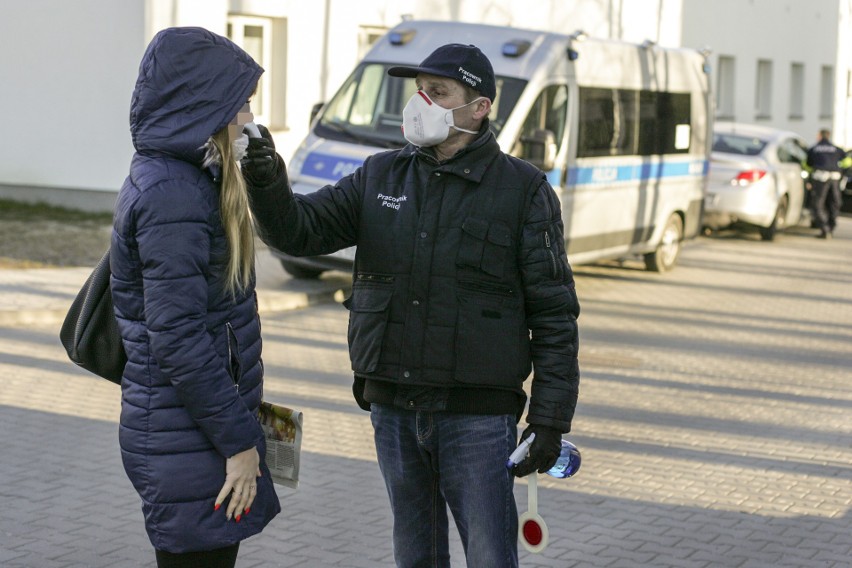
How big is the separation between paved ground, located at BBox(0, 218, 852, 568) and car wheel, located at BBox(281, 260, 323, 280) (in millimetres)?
549

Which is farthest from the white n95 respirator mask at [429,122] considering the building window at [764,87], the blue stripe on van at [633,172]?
the building window at [764,87]

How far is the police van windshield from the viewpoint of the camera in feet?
41.1

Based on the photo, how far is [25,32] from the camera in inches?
723

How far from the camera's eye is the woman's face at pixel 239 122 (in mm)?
3189

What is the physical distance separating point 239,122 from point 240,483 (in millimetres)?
840

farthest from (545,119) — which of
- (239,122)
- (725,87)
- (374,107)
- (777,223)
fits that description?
(725,87)

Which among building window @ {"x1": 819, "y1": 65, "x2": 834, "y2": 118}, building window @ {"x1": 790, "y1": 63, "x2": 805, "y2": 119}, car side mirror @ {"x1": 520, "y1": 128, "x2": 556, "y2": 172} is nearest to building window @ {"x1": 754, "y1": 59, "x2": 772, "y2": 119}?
building window @ {"x1": 790, "y1": 63, "x2": 805, "y2": 119}

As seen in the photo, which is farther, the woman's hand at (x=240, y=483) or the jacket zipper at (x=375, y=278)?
the jacket zipper at (x=375, y=278)

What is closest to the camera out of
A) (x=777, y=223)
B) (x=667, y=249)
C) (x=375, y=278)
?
(x=375, y=278)

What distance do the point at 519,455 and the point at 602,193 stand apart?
34.8 feet

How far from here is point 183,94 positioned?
3088 millimetres

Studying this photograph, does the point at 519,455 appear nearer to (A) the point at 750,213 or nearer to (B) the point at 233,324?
(B) the point at 233,324

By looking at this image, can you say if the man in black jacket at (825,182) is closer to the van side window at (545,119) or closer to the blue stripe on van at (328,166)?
the van side window at (545,119)

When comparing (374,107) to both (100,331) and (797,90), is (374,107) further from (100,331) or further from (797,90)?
(797,90)
